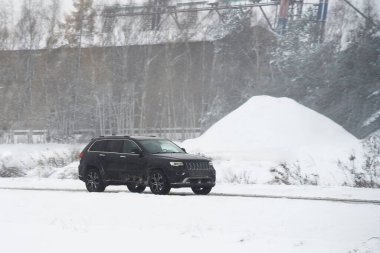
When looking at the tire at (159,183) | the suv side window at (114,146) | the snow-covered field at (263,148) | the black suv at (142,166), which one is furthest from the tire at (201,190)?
the snow-covered field at (263,148)

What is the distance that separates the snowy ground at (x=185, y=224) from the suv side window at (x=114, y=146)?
182cm

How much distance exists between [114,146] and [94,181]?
4.07 feet

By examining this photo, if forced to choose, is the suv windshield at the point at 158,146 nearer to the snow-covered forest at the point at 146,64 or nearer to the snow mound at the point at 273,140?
the snow mound at the point at 273,140

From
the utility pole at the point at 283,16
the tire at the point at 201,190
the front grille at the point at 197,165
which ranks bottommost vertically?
the tire at the point at 201,190

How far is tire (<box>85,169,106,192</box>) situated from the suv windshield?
1815 mm

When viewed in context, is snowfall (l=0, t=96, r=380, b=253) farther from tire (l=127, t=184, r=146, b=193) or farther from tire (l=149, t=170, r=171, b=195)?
tire (l=127, t=184, r=146, b=193)

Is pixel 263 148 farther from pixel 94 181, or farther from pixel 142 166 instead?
pixel 142 166

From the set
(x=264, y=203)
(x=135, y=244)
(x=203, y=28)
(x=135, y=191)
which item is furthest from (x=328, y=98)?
(x=135, y=244)

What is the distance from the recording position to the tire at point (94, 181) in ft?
70.5

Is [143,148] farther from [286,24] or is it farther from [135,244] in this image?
[286,24]

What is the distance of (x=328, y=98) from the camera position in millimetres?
59125

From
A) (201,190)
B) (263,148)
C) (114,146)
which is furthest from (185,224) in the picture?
(263,148)

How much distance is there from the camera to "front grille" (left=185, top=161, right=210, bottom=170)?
19.7m

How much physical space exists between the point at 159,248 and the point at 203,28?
57298 millimetres
